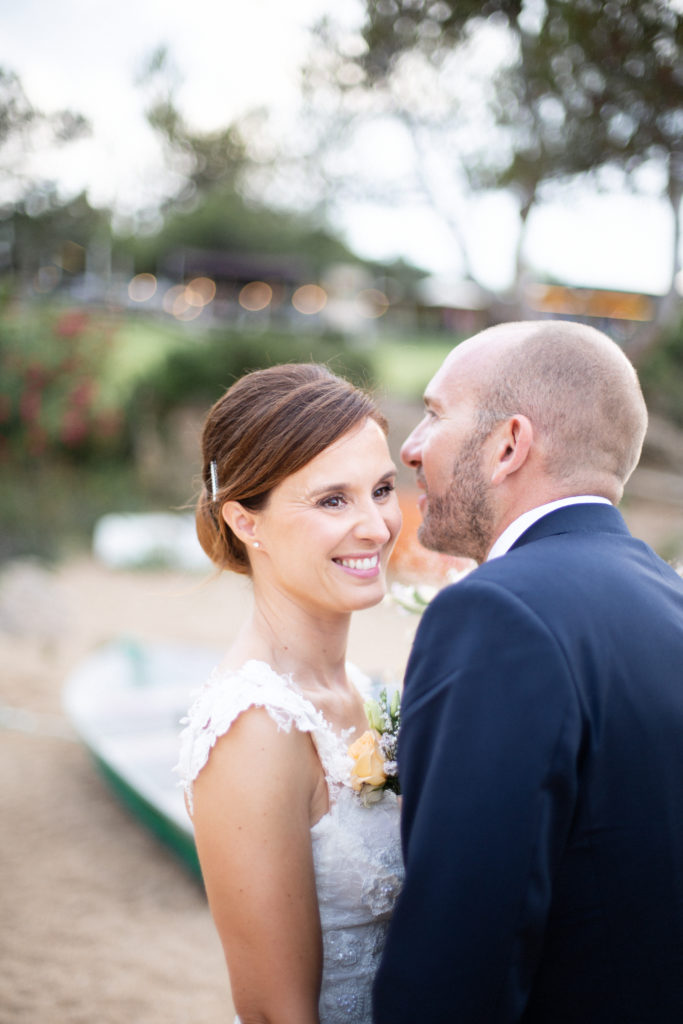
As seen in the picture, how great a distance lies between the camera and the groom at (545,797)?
4.60ft

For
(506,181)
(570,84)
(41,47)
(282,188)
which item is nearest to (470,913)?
(570,84)

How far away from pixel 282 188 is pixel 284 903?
441 inches

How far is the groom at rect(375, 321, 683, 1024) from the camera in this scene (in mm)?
1403

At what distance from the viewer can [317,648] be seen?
2.44 m

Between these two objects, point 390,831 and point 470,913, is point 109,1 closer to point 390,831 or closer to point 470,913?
point 390,831

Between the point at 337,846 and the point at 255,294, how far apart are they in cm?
5092

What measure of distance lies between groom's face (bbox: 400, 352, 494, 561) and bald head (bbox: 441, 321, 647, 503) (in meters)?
0.06

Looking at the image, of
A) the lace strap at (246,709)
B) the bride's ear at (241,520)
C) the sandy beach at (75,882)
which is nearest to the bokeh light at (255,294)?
the sandy beach at (75,882)

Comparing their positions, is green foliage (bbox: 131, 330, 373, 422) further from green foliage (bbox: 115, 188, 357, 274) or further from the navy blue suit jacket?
green foliage (bbox: 115, 188, 357, 274)

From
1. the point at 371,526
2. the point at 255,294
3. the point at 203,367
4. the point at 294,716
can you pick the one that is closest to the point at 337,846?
the point at 294,716

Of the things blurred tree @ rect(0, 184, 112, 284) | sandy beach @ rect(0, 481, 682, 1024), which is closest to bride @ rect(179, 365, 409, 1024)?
sandy beach @ rect(0, 481, 682, 1024)

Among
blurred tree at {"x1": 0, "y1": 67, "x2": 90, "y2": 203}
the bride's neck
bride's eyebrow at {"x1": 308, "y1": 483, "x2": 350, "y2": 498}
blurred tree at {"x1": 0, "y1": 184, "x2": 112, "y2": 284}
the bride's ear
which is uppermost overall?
blurred tree at {"x1": 0, "y1": 67, "x2": 90, "y2": 203}

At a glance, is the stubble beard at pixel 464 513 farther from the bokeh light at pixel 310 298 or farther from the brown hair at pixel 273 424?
the bokeh light at pixel 310 298

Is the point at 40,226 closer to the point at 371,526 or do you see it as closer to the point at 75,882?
the point at 75,882
